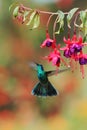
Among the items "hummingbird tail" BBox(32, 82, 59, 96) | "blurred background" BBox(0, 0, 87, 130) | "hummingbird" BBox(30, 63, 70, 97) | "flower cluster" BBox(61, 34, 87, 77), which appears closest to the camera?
"flower cluster" BBox(61, 34, 87, 77)

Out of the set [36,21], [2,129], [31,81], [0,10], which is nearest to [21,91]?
[31,81]

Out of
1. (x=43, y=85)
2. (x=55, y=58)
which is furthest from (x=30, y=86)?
(x=55, y=58)

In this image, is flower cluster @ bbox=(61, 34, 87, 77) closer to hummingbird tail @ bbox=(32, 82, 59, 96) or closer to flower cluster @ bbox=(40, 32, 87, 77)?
flower cluster @ bbox=(40, 32, 87, 77)

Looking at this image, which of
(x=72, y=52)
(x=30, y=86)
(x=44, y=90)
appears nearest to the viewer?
(x=72, y=52)

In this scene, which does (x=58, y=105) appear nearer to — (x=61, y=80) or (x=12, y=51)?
(x=61, y=80)

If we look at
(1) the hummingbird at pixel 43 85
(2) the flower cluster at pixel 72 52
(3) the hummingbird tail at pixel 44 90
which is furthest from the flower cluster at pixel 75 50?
(3) the hummingbird tail at pixel 44 90

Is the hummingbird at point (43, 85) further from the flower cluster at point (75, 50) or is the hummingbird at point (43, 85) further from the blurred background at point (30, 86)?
the flower cluster at point (75, 50)

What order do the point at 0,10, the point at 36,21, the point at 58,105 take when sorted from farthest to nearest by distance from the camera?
1. the point at 58,105
2. the point at 0,10
3. the point at 36,21

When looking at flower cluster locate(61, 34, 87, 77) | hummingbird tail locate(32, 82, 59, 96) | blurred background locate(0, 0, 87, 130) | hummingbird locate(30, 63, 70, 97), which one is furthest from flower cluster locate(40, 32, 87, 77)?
blurred background locate(0, 0, 87, 130)

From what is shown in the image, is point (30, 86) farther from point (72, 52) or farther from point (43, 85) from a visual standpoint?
point (72, 52)
